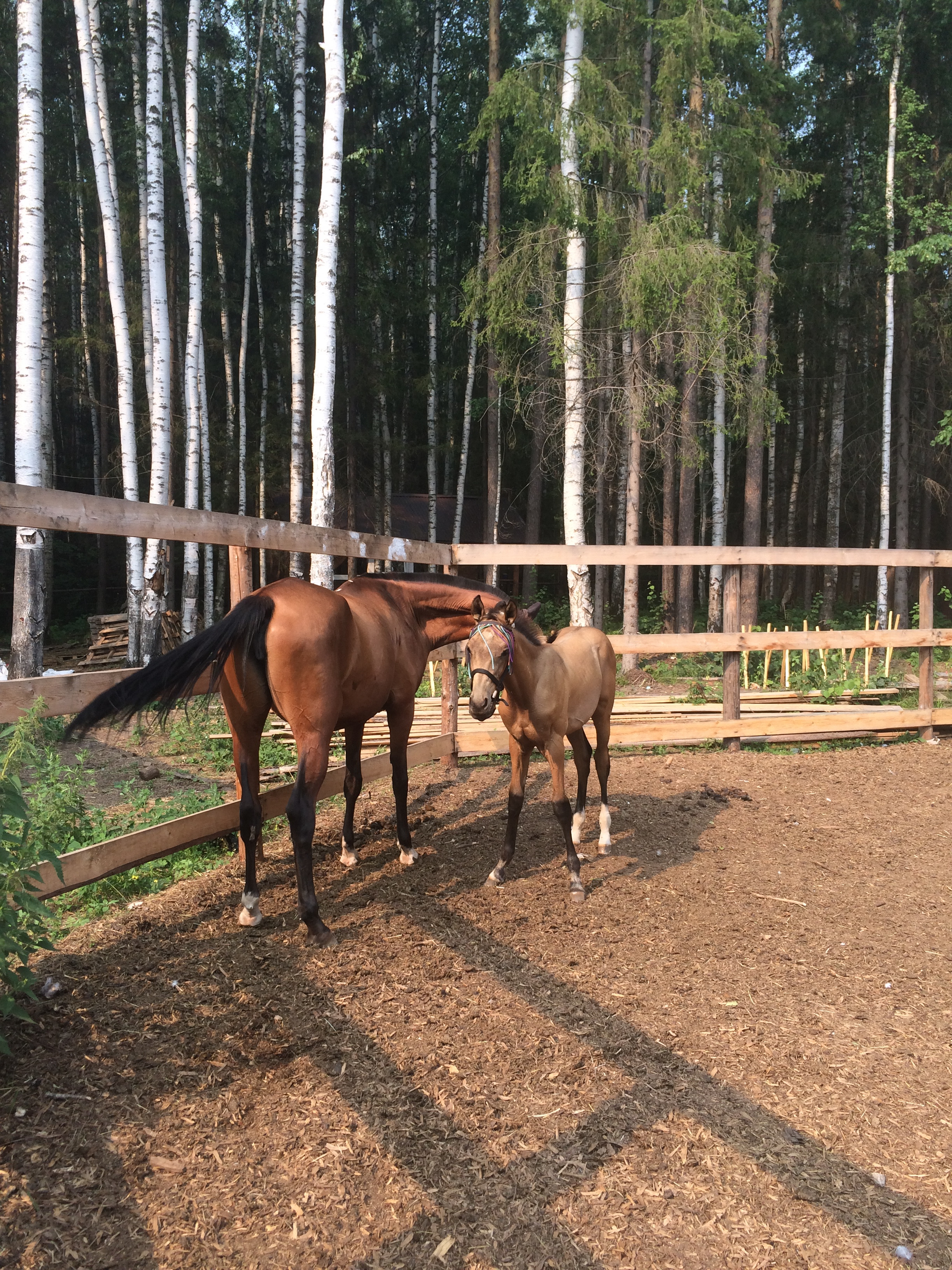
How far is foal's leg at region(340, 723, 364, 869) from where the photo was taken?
483 centimetres

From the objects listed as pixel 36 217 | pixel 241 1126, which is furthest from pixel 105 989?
pixel 36 217

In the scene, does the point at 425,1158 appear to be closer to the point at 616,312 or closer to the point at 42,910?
the point at 42,910

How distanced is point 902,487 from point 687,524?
6.30m

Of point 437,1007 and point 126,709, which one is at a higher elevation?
point 126,709

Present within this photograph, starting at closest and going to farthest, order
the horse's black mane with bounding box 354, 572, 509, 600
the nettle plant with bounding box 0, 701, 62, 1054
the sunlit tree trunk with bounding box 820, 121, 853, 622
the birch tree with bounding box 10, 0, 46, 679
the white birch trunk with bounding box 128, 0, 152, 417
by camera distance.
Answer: the nettle plant with bounding box 0, 701, 62, 1054
the horse's black mane with bounding box 354, 572, 509, 600
the birch tree with bounding box 10, 0, 46, 679
the white birch trunk with bounding box 128, 0, 152, 417
the sunlit tree trunk with bounding box 820, 121, 853, 622

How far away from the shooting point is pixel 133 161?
16500 mm

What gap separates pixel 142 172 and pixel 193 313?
3713 mm

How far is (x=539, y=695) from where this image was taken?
459cm

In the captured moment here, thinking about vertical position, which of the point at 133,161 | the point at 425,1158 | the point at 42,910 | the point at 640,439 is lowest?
the point at 425,1158

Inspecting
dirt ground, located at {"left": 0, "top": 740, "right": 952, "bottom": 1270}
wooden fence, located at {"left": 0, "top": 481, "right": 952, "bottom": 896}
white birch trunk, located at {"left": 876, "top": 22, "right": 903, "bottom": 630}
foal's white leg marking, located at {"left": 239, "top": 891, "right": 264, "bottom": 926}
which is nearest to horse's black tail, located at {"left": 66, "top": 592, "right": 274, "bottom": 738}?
wooden fence, located at {"left": 0, "top": 481, "right": 952, "bottom": 896}

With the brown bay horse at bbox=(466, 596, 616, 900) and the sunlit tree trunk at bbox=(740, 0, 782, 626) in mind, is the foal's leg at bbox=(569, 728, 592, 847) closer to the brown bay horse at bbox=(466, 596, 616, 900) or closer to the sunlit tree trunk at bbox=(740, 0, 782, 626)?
the brown bay horse at bbox=(466, 596, 616, 900)

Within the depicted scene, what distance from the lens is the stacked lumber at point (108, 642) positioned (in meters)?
14.9

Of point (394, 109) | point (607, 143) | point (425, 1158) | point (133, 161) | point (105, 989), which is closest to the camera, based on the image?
point (425, 1158)

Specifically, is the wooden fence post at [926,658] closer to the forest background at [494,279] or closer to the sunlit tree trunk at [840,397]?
the forest background at [494,279]
